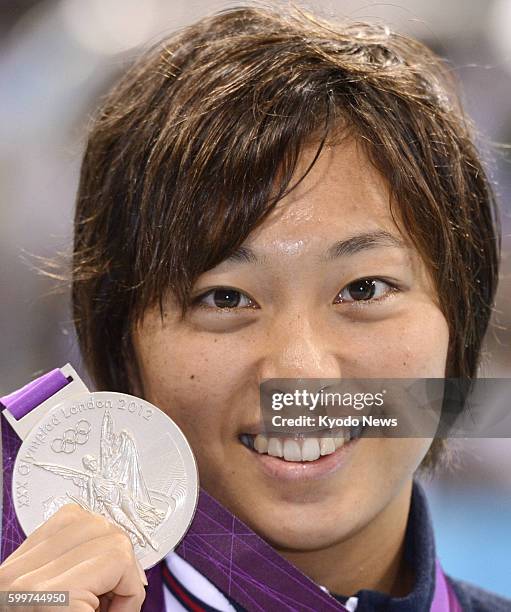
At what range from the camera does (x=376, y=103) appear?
2.76 feet

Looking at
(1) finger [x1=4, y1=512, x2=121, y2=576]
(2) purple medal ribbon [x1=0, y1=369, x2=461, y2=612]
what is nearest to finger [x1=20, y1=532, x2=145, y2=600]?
(1) finger [x1=4, y1=512, x2=121, y2=576]

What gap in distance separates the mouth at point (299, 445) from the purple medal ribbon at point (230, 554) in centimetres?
6

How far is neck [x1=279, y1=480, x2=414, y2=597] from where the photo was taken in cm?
90

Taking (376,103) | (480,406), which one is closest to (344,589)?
(480,406)

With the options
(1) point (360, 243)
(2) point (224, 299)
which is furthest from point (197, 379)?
(1) point (360, 243)

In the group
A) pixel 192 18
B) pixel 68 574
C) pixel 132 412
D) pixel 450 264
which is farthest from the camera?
pixel 192 18

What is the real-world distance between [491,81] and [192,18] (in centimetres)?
35

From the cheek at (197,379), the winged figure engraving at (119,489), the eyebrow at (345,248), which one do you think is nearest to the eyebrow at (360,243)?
the eyebrow at (345,248)

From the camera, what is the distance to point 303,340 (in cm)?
78

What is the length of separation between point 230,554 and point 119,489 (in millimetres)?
122

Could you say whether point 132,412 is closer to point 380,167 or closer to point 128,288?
point 128,288

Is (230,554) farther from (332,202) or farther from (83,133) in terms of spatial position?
(83,133)

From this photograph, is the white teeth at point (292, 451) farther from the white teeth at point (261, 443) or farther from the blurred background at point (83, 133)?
the blurred background at point (83, 133)

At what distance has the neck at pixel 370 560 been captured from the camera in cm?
90
